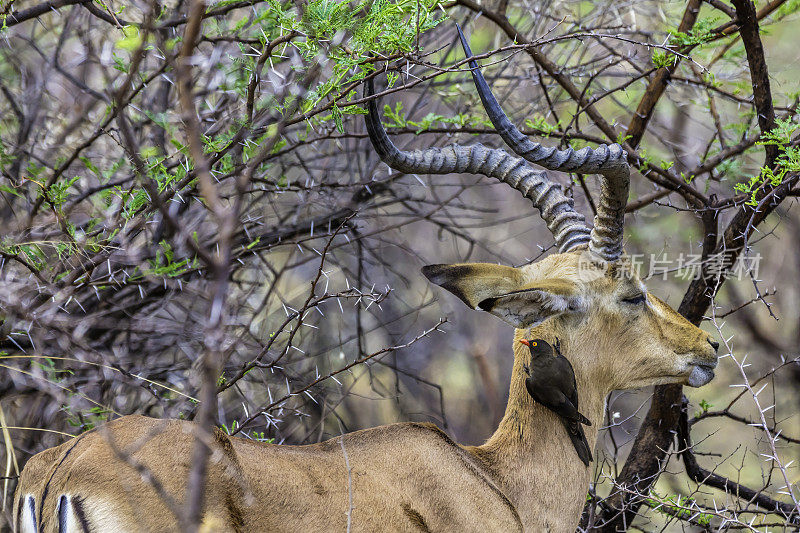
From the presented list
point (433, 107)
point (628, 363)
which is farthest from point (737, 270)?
point (433, 107)

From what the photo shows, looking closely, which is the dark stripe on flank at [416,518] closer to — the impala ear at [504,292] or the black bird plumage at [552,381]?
the black bird plumage at [552,381]

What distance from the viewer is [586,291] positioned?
3873 mm

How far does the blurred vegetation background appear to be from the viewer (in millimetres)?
3680

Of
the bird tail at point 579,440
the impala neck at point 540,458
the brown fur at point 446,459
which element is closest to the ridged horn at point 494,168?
the brown fur at point 446,459

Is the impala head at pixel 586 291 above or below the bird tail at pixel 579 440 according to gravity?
above

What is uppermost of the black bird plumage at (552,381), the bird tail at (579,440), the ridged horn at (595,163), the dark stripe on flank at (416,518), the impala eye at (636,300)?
the ridged horn at (595,163)

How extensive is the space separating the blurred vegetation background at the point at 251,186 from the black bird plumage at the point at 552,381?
54 centimetres

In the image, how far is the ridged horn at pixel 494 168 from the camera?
12.0ft

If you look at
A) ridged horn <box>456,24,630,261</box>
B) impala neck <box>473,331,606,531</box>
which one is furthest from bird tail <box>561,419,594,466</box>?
ridged horn <box>456,24,630,261</box>

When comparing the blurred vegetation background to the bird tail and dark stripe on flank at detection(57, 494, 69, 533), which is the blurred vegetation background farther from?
the bird tail

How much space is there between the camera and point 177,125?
4539 mm

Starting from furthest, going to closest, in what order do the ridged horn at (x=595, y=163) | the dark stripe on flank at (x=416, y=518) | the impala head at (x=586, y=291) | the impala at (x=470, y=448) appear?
the impala head at (x=586, y=291) → the ridged horn at (x=595, y=163) → the dark stripe on flank at (x=416, y=518) → the impala at (x=470, y=448)

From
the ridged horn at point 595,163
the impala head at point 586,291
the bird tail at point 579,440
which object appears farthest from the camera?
the bird tail at point 579,440

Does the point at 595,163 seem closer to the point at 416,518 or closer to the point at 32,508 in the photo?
the point at 416,518
